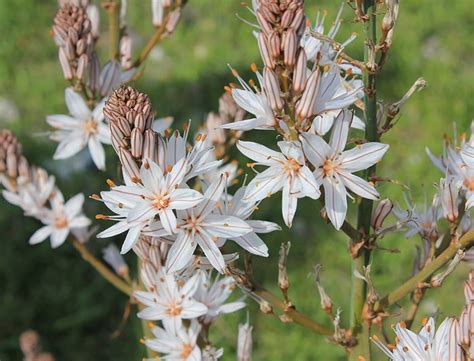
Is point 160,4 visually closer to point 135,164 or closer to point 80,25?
point 80,25

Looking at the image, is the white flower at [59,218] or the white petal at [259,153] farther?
the white flower at [59,218]

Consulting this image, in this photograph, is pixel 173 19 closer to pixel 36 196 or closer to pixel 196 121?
pixel 36 196

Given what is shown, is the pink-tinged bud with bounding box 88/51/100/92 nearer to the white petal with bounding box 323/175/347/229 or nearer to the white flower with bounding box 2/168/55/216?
the white flower with bounding box 2/168/55/216

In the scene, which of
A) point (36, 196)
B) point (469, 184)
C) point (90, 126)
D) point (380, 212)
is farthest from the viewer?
point (36, 196)

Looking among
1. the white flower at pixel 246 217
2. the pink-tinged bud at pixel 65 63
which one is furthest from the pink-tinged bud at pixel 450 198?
the pink-tinged bud at pixel 65 63

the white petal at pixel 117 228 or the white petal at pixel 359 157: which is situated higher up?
the white petal at pixel 359 157

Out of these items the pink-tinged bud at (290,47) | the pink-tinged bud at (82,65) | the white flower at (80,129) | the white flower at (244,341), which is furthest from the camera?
the white flower at (80,129)

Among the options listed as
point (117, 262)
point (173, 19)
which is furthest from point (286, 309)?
point (173, 19)

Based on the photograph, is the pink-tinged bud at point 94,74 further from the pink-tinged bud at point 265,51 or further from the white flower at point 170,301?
the pink-tinged bud at point 265,51

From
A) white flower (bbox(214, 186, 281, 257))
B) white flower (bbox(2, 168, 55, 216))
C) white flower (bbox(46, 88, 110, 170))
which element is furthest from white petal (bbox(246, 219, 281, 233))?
white flower (bbox(2, 168, 55, 216))
